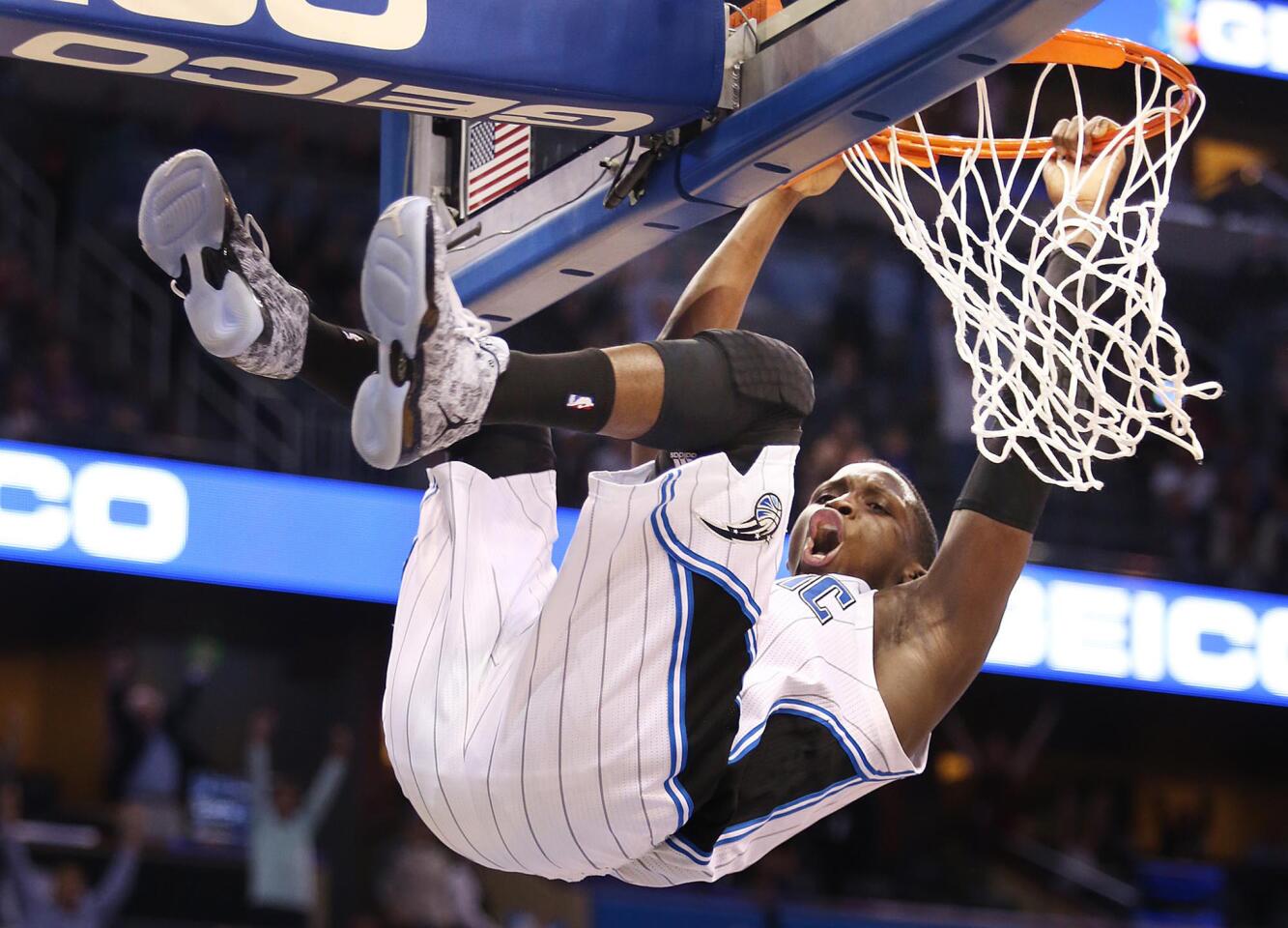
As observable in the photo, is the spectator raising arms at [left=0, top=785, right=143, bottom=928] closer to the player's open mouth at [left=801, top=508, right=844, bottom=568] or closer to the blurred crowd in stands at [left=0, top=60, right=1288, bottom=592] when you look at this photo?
the blurred crowd in stands at [left=0, top=60, right=1288, bottom=592]

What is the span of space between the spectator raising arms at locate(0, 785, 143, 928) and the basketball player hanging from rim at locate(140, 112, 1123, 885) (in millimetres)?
5562

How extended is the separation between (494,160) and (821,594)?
1225 millimetres

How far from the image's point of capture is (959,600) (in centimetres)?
365

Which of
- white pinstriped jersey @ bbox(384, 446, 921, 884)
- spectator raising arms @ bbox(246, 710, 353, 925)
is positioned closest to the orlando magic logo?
white pinstriped jersey @ bbox(384, 446, 921, 884)

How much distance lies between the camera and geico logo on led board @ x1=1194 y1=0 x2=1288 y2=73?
1052cm

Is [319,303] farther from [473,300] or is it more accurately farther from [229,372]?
[473,300]

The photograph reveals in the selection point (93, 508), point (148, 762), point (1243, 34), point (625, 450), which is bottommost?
point (148, 762)

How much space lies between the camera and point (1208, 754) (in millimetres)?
15367

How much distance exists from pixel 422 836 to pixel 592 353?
750 centimetres

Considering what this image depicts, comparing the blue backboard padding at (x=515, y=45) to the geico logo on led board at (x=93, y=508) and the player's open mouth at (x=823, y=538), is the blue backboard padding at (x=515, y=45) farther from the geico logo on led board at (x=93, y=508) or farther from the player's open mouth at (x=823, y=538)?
the geico logo on led board at (x=93, y=508)

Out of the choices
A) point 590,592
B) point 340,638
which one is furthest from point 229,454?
point 590,592

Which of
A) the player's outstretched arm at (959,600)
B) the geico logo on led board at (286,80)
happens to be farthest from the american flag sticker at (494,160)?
the player's outstretched arm at (959,600)

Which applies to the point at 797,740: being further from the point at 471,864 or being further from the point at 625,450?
the point at 471,864

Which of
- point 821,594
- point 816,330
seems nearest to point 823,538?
point 821,594
